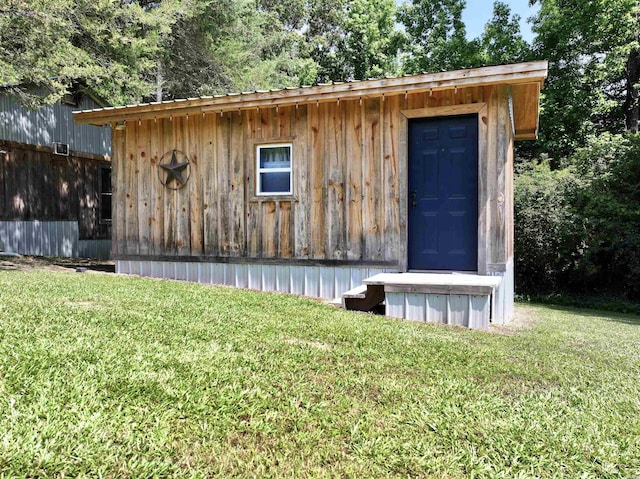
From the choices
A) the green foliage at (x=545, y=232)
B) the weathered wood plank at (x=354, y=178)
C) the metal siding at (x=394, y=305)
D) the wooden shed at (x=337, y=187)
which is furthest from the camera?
the green foliage at (x=545, y=232)

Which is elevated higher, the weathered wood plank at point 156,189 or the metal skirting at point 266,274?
the weathered wood plank at point 156,189

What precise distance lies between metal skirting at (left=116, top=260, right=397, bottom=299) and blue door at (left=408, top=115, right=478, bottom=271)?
74cm

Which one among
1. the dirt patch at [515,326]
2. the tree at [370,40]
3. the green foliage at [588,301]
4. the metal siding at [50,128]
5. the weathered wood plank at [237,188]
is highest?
the tree at [370,40]

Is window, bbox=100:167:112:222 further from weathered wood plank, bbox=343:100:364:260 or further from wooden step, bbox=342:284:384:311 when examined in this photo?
wooden step, bbox=342:284:384:311

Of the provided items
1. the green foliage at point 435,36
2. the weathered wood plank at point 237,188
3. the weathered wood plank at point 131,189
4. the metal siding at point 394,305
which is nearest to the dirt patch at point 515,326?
the metal siding at point 394,305

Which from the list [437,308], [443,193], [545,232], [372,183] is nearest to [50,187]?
[372,183]

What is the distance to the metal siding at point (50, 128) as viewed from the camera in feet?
37.7

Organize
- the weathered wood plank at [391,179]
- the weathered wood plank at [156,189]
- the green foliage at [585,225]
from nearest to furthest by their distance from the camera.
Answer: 1. the weathered wood plank at [391,179]
2. the weathered wood plank at [156,189]
3. the green foliage at [585,225]

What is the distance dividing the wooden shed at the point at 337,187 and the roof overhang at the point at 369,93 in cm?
2

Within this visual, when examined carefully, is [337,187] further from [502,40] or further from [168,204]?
[502,40]

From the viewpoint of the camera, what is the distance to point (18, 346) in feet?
9.71

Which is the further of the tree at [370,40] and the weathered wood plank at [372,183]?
the tree at [370,40]

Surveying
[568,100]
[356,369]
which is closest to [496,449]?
[356,369]

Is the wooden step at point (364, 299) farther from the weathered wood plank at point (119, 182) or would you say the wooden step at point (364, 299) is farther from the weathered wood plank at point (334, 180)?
the weathered wood plank at point (119, 182)
